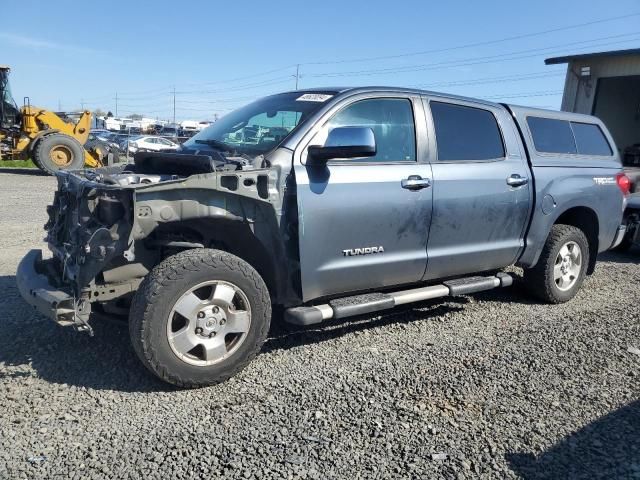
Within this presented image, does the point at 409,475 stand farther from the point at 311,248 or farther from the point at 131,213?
the point at 131,213

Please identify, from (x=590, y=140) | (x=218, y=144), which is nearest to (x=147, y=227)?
(x=218, y=144)

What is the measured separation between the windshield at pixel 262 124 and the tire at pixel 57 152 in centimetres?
1332

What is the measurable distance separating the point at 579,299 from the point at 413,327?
224 centimetres

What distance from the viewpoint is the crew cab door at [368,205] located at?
3836 millimetres

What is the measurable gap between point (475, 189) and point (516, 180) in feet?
1.82

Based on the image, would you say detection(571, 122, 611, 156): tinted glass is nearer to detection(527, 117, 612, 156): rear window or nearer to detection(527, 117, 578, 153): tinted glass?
detection(527, 117, 612, 156): rear window

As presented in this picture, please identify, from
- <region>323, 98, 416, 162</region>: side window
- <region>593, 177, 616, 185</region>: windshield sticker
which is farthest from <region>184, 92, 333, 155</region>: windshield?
<region>593, 177, 616, 185</region>: windshield sticker

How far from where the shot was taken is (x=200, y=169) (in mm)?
3711

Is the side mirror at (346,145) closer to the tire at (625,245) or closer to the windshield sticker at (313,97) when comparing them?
the windshield sticker at (313,97)

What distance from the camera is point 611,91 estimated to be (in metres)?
17.7

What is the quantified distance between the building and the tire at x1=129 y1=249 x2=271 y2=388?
559 inches

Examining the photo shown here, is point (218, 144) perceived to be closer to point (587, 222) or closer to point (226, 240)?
point (226, 240)

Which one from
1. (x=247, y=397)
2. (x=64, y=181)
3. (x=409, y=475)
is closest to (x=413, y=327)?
(x=247, y=397)

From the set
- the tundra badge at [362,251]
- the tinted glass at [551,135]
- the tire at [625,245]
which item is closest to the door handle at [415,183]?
the tundra badge at [362,251]
